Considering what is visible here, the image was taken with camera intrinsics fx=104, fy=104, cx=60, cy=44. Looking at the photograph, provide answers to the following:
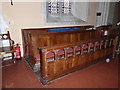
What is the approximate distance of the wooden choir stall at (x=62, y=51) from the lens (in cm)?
191

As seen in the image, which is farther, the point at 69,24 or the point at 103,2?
the point at 103,2

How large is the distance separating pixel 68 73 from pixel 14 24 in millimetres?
1989

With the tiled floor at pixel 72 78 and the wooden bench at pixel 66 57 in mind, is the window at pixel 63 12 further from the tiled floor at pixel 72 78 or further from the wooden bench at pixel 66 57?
the tiled floor at pixel 72 78

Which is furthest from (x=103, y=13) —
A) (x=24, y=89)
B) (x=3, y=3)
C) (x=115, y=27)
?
(x=24, y=89)

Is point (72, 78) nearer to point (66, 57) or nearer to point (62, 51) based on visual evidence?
point (66, 57)

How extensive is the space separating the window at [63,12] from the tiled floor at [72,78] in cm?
173

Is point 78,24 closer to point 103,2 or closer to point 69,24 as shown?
point 69,24

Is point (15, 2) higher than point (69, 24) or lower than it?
higher

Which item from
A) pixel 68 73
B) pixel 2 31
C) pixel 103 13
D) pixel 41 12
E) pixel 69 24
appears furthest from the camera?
pixel 103 13

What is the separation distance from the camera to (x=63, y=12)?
3547mm

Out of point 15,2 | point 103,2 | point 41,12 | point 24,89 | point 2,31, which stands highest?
point 103,2

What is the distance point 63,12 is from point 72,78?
2274 mm

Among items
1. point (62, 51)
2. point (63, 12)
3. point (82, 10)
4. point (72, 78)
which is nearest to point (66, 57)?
point (62, 51)

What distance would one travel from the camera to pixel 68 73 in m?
2.26
